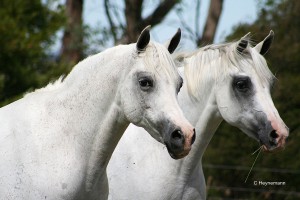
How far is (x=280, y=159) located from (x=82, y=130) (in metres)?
8.36

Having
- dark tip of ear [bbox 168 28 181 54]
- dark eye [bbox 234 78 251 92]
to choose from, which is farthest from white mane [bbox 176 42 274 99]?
dark tip of ear [bbox 168 28 181 54]

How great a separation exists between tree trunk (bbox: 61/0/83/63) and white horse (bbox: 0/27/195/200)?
42.6 feet

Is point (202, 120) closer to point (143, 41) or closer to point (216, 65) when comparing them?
point (216, 65)

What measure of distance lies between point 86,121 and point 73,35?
523 inches

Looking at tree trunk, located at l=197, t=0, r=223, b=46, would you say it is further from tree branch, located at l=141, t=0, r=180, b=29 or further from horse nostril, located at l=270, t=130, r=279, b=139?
horse nostril, located at l=270, t=130, r=279, b=139

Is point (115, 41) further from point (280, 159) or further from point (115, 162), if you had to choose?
point (115, 162)

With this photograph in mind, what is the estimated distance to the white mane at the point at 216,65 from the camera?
6797mm

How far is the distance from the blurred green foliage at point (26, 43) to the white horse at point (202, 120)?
5.89 metres

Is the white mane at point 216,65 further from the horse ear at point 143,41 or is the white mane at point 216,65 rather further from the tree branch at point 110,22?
the tree branch at point 110,22

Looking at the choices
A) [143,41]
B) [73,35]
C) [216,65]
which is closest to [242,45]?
[216,65]

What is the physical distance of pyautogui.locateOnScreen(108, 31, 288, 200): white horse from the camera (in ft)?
21.3

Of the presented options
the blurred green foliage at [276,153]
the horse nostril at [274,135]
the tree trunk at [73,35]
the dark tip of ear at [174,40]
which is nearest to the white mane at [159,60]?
the dark tip of ear at [174,40]

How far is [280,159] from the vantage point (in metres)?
13.6

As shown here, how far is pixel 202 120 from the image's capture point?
22.4 feet
